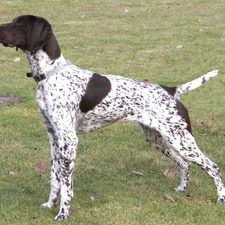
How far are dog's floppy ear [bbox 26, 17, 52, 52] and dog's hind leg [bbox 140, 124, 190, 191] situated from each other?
1.60 metres

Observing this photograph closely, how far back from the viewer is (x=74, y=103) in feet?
20.2

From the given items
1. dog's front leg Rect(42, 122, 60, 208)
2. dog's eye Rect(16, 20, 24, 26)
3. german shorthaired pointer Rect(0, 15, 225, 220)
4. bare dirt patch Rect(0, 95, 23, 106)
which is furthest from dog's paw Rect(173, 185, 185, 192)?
bare dirt patch Rect(0, 95, 23, 106)

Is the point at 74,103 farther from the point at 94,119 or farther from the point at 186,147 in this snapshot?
the point at 186,147

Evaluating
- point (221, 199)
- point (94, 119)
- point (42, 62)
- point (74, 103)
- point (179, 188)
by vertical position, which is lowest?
point (179, 188)

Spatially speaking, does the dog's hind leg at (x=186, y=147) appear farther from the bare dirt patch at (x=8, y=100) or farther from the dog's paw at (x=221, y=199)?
the bare dirt patch at (x=8, y=100)

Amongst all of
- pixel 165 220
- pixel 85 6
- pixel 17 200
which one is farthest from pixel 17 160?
pixel 85 6

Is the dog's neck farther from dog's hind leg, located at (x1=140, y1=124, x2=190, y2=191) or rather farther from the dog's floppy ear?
dog's hind leg, located at (x1=140, y1=124, x2=190, y2=191)

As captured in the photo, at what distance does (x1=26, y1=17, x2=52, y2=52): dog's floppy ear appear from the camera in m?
5.98

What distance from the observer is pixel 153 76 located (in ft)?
45.5

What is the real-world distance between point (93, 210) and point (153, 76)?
7789mm

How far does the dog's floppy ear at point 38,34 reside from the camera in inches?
235

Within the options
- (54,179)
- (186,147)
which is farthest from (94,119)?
(186,147)

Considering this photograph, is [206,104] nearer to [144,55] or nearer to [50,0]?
[144,55]

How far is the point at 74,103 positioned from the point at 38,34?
761mm
